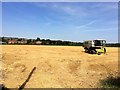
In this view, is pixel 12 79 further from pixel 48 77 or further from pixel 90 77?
pixel 90 77

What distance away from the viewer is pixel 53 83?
1593 centimetres

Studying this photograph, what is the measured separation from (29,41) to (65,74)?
99.2ft

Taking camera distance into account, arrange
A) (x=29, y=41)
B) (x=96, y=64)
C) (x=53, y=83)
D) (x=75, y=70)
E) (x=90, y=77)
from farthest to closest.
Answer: (x=29, y=41) < (x=96, y=64) < (x=75, y=70) < (x=90, y=77) < (x=53, y=83)

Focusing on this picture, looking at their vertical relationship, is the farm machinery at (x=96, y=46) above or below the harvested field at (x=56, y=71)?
above

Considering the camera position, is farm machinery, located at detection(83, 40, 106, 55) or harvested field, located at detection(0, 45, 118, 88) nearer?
harvested field, located at detection(0, 45, 118, 88)

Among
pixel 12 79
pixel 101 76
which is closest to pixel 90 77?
pixel 101 76

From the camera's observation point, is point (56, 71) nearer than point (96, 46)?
Yes

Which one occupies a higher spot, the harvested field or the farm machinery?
the farm machinery

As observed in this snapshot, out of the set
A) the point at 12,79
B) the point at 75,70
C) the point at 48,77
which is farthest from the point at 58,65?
the point at 12,79

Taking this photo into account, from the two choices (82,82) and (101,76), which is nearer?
(82,82)

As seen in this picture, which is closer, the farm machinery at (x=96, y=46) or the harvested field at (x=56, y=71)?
the harvested field at (x=56, y=71)

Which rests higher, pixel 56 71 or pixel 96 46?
pixel 96 46

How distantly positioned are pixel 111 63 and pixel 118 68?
1.10 meters

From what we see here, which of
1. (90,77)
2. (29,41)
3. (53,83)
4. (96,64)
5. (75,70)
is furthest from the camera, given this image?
(29,41)
